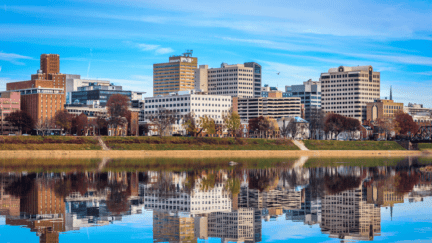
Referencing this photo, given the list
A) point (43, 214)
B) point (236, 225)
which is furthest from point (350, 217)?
point (43, 214)

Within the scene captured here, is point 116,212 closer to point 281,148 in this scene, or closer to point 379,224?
point 379,224

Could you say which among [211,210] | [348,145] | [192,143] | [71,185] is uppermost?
[192,143]

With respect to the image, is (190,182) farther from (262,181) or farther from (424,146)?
(424,146)

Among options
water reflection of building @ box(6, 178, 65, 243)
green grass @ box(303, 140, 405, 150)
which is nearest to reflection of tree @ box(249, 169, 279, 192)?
water reflection of building @ box(6, 178, 65, 243)

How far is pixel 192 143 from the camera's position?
161m

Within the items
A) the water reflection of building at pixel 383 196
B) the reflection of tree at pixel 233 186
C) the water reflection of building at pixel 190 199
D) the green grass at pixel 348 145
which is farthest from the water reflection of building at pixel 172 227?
the green grass at pixel 348 145

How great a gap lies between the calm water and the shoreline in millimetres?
64626

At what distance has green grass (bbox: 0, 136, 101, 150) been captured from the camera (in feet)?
447

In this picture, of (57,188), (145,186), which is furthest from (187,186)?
(57,188)

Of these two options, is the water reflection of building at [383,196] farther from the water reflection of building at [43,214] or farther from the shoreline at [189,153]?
the shoreline at [189,153]

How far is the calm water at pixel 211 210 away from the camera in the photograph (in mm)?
36688

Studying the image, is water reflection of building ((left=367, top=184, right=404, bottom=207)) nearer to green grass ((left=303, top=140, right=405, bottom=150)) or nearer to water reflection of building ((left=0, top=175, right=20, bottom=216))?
water reflection of building ((left=0, top=175, right=20, bottom=216))

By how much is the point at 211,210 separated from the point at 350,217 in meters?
11.2

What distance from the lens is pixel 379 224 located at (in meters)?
40.1
